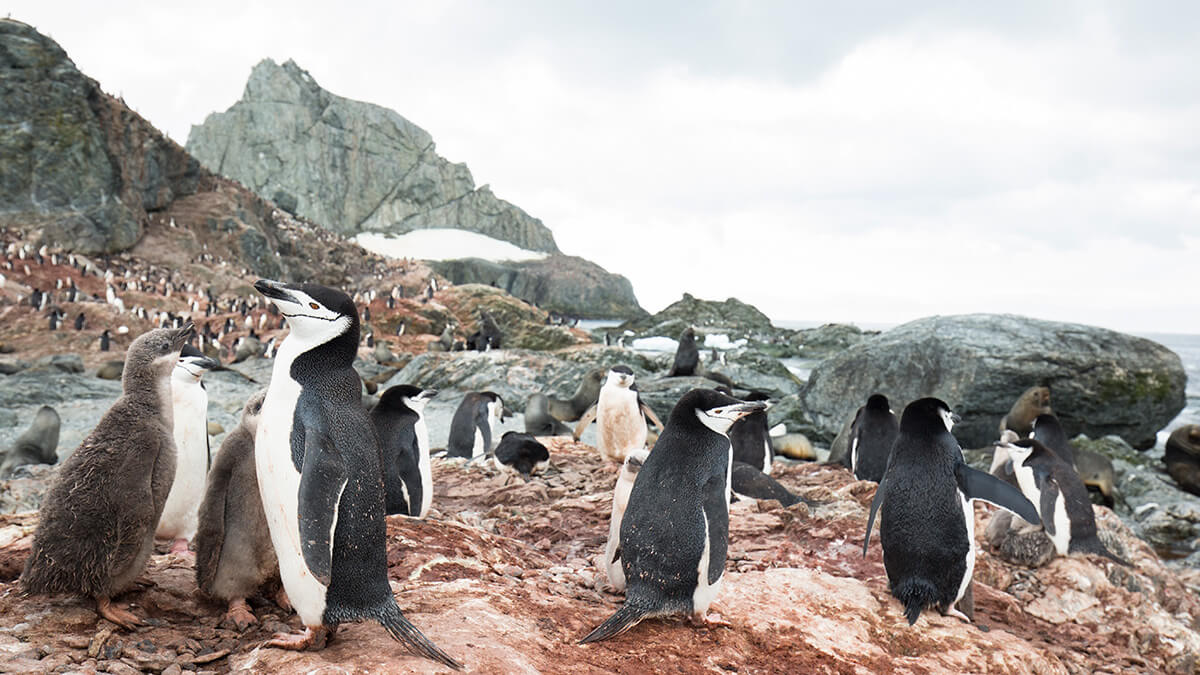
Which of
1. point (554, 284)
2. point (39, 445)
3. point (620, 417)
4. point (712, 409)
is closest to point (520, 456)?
point (620, 417)

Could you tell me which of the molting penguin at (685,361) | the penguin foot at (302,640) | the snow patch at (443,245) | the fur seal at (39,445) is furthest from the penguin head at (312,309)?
the snow patch at (443,245)

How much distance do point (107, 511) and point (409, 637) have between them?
1348mm

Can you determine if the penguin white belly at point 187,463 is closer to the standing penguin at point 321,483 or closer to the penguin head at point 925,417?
the standing penguin at point 321,483

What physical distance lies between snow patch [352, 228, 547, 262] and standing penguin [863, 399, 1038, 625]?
248 ft

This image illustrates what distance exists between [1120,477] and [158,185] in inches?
1688

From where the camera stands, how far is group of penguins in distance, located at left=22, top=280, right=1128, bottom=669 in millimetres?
2637

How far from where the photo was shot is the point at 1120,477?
12.3 metres

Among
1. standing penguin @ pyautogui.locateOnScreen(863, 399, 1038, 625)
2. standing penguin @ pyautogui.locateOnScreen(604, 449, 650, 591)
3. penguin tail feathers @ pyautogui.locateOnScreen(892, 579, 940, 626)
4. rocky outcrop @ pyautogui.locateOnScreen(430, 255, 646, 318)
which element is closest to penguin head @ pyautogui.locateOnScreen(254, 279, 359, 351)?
standing penguin @ pyautogui.locateOnScreen(604, 449, 650, 591)

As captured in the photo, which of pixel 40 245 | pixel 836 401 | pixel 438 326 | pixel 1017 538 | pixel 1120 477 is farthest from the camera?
pixel 40 245

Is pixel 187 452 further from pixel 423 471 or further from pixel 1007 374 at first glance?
pixel 1007 374

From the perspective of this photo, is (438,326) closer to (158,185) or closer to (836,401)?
(836,401)

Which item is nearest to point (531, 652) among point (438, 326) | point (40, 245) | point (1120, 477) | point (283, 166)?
point (1120, 477)

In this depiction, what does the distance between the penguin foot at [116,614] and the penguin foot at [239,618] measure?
314mm

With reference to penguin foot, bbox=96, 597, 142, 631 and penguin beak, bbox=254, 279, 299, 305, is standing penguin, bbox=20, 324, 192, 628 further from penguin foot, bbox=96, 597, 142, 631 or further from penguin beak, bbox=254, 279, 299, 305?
penguin beak, bbox=254, 279, 299, 305
